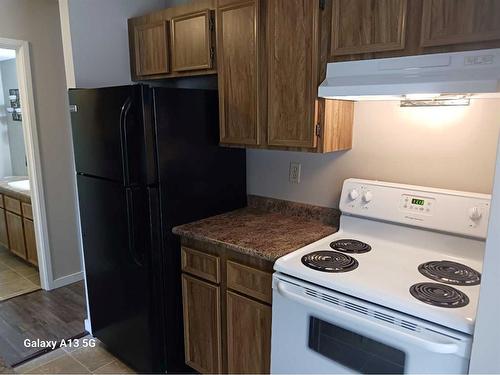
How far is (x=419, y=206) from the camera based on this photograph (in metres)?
1.70

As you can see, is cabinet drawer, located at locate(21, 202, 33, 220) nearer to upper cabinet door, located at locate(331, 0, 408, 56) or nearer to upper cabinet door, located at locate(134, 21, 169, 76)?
upper cabinet door, located at locate(134, 21, 169, 76)

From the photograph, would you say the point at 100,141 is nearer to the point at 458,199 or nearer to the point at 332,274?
the point at 332,274

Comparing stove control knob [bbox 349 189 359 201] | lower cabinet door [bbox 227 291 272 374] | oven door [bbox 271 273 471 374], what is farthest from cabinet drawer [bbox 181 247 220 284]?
stove control knob [bbox 349 189 359 201]

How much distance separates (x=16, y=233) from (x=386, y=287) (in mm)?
3689

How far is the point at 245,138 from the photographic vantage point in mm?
1984

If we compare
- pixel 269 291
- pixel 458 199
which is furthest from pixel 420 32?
pixel 269 291

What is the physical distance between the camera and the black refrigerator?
6.27 feet

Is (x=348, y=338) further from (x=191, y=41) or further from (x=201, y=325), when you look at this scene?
(x=191, y=41)

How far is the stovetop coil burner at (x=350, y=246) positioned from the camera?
1724 millimetres

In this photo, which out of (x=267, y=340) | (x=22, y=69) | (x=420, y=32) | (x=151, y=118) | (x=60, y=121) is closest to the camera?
(x=420, y=32)

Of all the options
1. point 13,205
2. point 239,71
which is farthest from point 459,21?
point 13,205

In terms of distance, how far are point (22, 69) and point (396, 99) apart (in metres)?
2.84

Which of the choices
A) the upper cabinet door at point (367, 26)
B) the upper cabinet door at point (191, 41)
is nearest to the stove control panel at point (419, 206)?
the upper cabinet door at point (367, 26)

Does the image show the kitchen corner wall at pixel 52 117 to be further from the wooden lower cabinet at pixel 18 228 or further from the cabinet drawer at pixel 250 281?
the cabinet drawer at pixel 250 281
